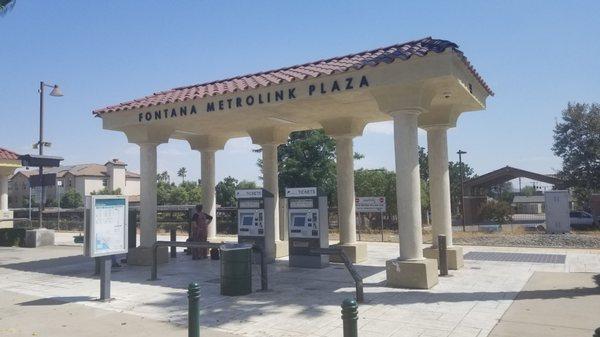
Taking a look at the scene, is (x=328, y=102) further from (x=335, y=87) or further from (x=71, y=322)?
(x=71, y=322)

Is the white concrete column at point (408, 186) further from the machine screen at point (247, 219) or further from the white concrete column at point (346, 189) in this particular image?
the machine screen at point (247, 219)

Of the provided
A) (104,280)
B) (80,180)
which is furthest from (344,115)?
(80,180)

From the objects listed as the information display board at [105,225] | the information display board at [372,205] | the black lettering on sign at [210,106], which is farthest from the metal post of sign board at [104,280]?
the information display board at [372,205]

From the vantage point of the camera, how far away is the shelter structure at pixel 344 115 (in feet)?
28.4

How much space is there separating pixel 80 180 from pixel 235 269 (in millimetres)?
80900

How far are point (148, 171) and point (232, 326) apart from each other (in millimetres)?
7527

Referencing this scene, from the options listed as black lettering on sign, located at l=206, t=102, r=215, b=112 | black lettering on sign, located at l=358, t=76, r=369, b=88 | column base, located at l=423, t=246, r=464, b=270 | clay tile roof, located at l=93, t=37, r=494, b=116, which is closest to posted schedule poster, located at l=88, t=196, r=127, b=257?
black lettering on sign, located at l=206, t=102, r=215, b=112

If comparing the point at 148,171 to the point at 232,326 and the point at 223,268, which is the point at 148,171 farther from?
the point at 232,326

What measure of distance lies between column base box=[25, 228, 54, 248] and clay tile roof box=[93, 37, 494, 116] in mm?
9226

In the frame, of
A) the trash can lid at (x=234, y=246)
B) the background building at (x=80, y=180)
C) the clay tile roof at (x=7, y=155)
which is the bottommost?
the trash can lid at (x=234, y=246)

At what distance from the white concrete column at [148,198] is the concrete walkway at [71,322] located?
4.42m

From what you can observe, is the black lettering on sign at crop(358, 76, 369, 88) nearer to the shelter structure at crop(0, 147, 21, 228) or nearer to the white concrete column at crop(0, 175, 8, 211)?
the shelter structure at crop(0, 147, 21, 228)

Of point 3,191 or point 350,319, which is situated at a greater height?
point 3,191

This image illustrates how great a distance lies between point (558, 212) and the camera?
22.2m
